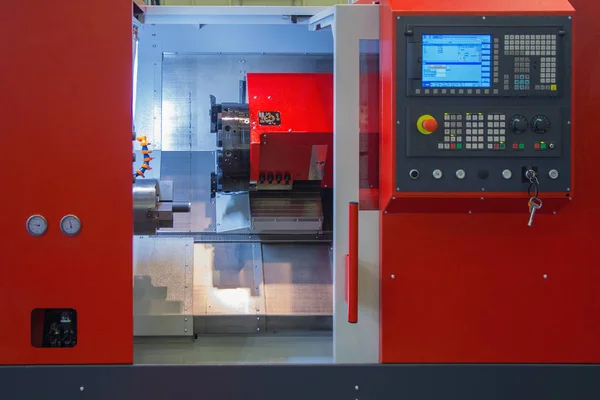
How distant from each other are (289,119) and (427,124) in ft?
3.08

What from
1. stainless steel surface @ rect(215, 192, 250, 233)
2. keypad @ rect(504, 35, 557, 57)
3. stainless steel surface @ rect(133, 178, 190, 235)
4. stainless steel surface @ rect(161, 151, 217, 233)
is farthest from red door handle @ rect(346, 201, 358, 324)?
stainless steel surface @ rect(161, 151, 217, 233)

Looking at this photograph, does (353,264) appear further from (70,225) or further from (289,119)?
(70,225)

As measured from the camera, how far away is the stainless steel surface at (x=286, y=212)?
2979mm

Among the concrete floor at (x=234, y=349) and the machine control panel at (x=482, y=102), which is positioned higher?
the machine control panel at (x=482, y=102)

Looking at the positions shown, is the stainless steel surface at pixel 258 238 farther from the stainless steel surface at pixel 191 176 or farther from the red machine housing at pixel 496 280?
the red machine housing at pixel 496 280

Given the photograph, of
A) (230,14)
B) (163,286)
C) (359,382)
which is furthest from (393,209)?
(163,286)

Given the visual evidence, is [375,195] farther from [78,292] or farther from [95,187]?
[78,292]

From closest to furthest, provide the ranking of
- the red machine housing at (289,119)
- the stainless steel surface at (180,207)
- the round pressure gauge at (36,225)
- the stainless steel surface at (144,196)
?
the round pressure gauge at (36,225), the stainless steel surface at (144,196), the stainless steel surface at (180,207), the red machine housing at (289,119)

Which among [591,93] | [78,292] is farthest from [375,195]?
[78,292]

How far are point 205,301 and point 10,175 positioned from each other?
126cm

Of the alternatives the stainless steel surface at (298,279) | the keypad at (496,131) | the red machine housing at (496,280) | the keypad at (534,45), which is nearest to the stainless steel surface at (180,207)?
the stainless steel surface at (298,279)

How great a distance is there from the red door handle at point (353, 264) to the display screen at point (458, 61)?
0.57 metres

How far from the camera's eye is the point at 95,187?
205 cm

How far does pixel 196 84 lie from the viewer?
3.20 meters
